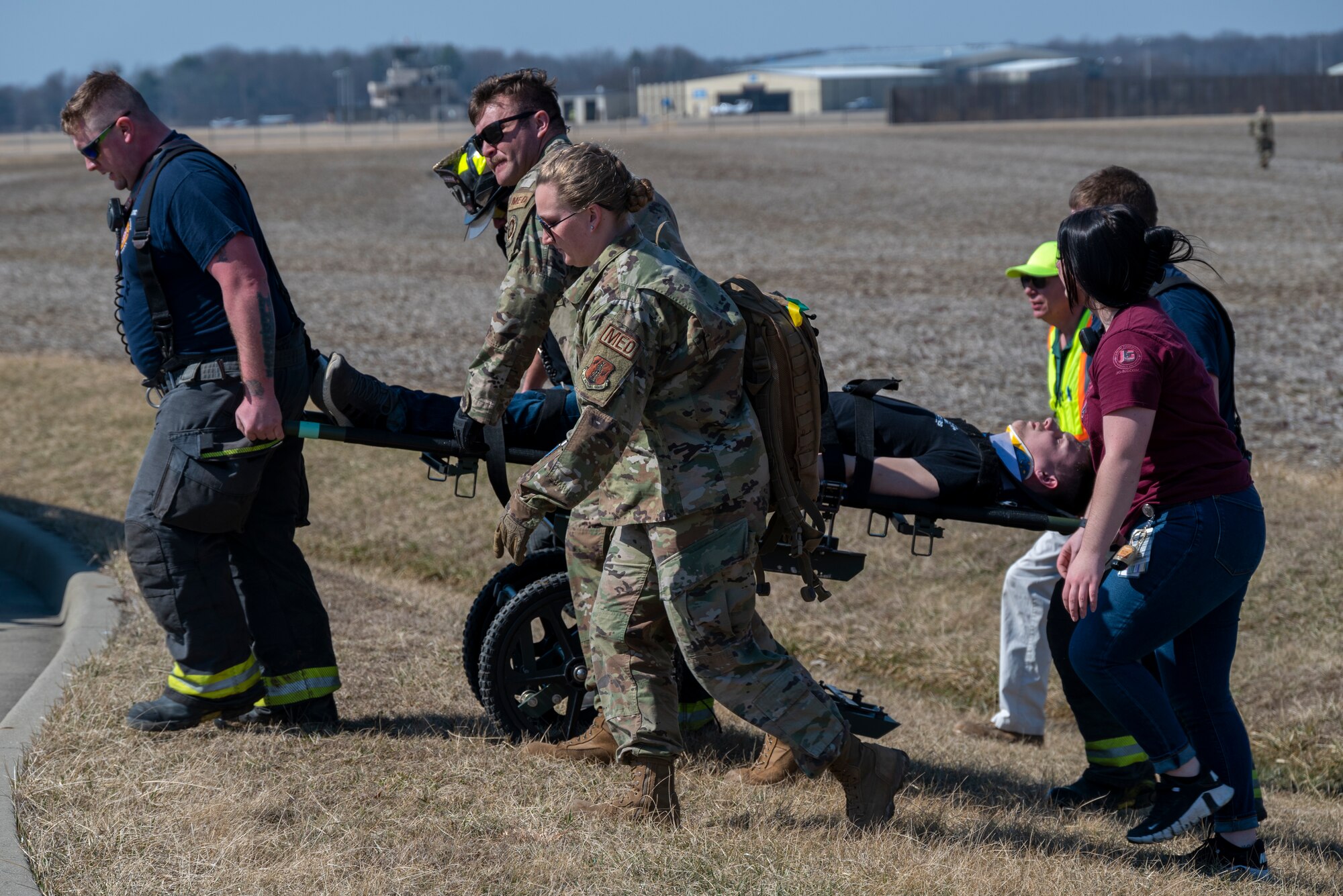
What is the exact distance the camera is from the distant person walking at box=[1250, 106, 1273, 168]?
3578 centimetres

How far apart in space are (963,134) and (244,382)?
2203 inches

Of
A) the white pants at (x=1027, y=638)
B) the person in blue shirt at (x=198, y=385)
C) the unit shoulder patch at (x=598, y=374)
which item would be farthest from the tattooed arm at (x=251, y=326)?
the white pants at (x=1027, y=638)

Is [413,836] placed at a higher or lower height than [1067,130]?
lower

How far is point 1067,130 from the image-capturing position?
60188mm

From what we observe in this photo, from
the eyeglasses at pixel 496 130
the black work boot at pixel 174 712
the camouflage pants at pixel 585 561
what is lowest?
the black work boot at pixel 174 712

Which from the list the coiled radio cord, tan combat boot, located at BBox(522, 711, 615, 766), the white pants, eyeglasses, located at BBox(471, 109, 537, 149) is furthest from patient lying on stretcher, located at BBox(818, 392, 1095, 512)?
the coiled radio cord

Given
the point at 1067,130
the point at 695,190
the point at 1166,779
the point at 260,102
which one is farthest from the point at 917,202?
the point at 260,102

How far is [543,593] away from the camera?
15.9 ft

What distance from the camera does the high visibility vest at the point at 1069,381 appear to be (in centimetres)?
476

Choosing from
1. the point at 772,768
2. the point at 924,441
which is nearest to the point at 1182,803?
the point at 772,768

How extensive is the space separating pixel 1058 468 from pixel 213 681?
3071 mm

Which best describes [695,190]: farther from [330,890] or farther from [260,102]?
[260,102]

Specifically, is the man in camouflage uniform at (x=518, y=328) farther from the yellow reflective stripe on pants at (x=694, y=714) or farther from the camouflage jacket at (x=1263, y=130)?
the camouflage jacket at (x=1263, y=130)

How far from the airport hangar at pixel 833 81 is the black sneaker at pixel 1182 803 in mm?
109856
